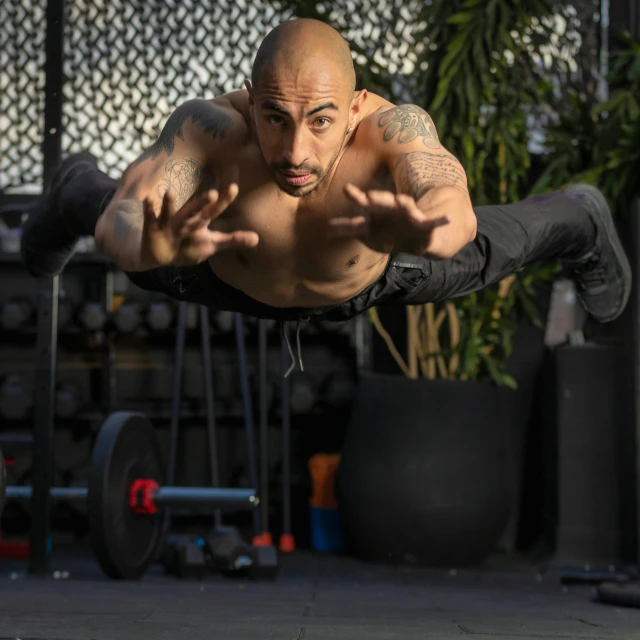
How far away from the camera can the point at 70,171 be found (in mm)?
2604

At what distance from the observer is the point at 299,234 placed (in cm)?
204

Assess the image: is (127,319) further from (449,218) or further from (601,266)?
(449,218)

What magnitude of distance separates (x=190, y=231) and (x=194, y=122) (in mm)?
480

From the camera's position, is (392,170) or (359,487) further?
(359,487)

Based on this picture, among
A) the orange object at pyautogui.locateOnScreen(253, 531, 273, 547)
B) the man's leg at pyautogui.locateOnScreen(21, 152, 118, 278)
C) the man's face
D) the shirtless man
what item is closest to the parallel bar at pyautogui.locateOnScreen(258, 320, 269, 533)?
the orange object at pyautogui.locateOnScreen(253, 531, 273, 547)

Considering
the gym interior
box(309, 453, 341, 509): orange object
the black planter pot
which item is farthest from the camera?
box(309, 453, 341, 509): orange object

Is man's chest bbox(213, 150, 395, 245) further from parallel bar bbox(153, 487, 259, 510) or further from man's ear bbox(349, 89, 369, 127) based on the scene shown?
parallel bar bbox(153, 487, 259, 510)

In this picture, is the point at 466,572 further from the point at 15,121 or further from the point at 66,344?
the point at 15,121

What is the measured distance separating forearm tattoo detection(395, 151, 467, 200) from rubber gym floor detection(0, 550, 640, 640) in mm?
853

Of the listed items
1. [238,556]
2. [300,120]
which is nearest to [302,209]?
[300,120]

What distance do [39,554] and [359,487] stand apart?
117 centimetres

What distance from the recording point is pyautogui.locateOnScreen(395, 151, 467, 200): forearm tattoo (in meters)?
1.75

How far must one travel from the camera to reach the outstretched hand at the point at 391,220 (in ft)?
4.99

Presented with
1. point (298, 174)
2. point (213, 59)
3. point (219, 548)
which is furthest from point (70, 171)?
point (213, 59)
